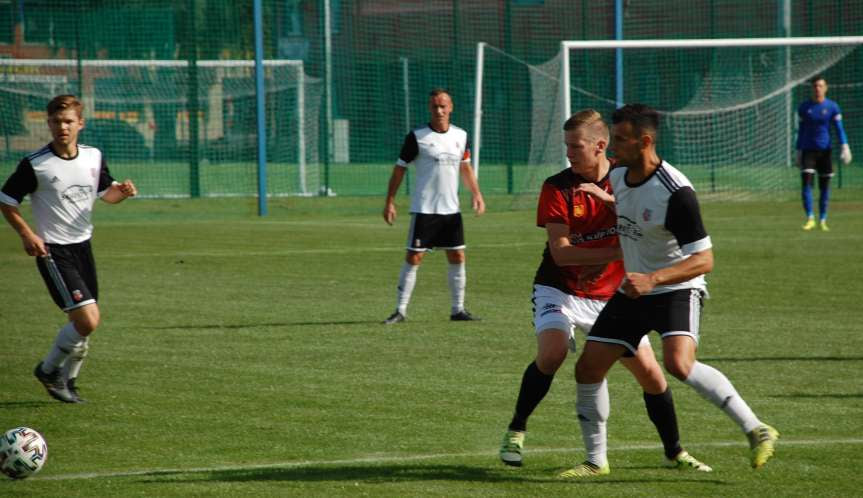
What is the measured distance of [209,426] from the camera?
788 centimetres

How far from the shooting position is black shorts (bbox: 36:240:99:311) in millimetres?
8727

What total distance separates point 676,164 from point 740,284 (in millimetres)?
14788

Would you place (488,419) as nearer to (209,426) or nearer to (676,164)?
(209,426)

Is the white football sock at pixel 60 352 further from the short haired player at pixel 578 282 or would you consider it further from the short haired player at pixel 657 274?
the short haired player at pixel 657 274

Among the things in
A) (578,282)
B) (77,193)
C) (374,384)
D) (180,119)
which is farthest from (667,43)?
(578,282)

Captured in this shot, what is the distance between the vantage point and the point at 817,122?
842 inches

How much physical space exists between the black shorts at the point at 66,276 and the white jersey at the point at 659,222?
3971 mm

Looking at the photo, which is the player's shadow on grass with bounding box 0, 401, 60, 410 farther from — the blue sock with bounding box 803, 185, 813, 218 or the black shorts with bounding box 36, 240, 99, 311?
the blue sock with bounding box 803, 185, 813, 218

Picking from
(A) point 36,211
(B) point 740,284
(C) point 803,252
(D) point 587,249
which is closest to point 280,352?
(A) point 36,211

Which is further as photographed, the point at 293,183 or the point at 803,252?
the point at 293,183

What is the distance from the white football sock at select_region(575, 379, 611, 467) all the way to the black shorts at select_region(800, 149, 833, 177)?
630 inches

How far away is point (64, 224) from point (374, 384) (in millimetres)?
2347

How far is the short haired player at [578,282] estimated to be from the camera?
259 inches

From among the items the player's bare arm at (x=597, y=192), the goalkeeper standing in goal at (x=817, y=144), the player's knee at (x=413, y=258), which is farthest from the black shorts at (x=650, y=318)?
the goalkeeper standing in goal at (x=817, y=144)
